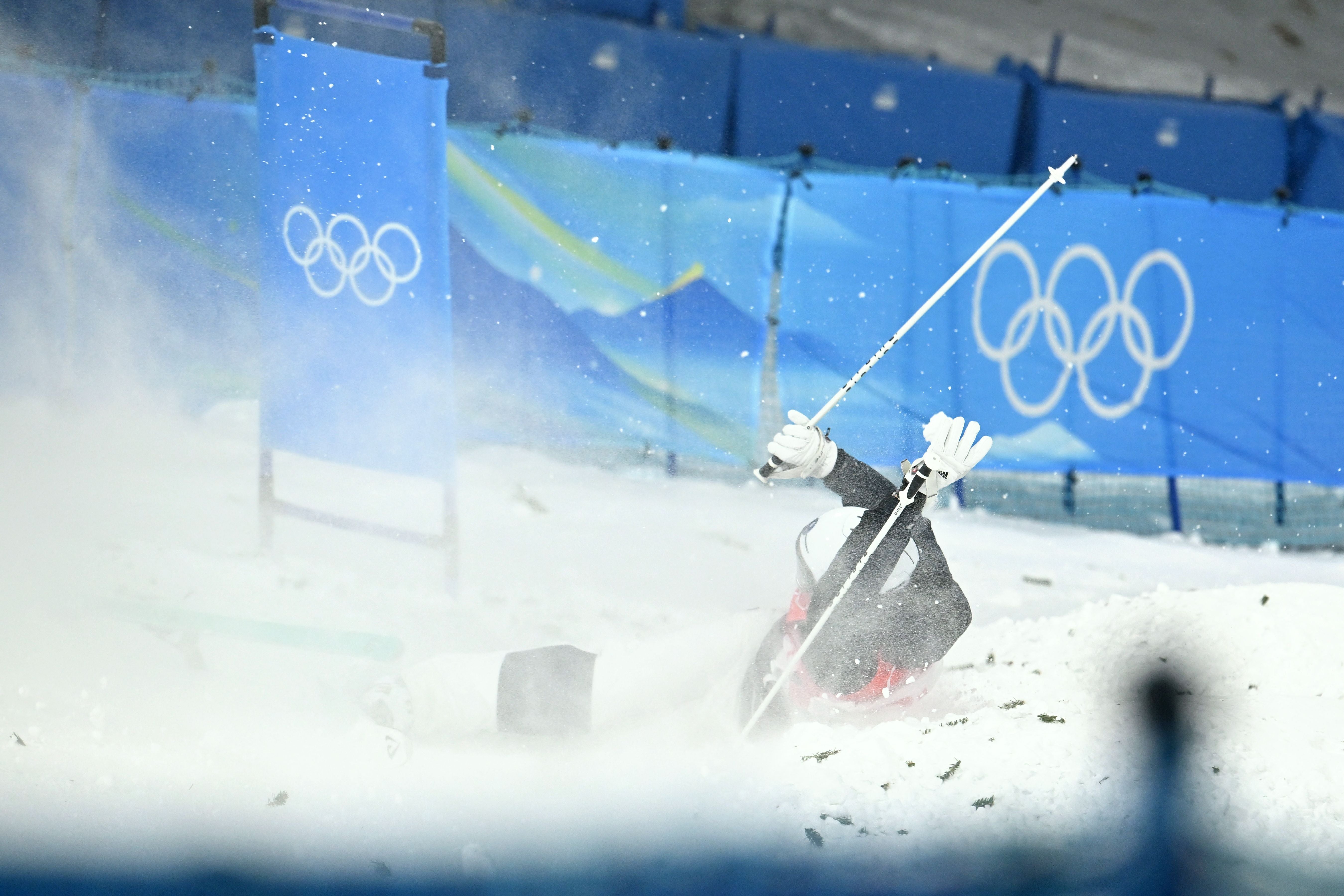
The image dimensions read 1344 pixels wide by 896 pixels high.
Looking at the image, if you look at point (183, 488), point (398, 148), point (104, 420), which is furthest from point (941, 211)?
point (104, 420)

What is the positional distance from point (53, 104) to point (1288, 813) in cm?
705

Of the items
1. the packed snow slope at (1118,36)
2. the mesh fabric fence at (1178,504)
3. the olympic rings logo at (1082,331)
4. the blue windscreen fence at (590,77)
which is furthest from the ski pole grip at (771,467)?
the packed snow slope at (1118,36)

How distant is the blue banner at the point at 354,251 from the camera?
429cm

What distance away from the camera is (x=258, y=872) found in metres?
2.42

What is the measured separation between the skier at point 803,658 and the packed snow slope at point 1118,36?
9.06 m

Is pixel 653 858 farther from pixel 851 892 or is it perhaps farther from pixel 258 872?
pixel 258 872

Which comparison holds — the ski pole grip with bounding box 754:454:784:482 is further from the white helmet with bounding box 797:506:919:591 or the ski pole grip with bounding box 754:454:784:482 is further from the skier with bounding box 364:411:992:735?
the white helmet with bounding box 797:506:919:591

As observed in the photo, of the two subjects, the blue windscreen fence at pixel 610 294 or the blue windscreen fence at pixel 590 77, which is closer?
the blue windscreen fence at pixel 610 294

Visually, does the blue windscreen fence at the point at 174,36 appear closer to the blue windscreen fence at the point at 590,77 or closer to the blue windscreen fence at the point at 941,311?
the blue windscreen fence at the point at 590,77

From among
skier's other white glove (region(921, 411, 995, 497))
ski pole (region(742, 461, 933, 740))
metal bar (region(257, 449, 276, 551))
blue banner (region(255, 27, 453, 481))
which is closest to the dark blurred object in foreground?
ski pole (region(742, 461, 933, 740))

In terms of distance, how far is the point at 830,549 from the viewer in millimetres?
3062

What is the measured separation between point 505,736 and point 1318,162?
9.33 m

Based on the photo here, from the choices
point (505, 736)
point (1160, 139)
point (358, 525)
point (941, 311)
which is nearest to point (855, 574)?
point (505, 736)

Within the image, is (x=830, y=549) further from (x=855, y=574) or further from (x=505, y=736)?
(x=505, y=736)
